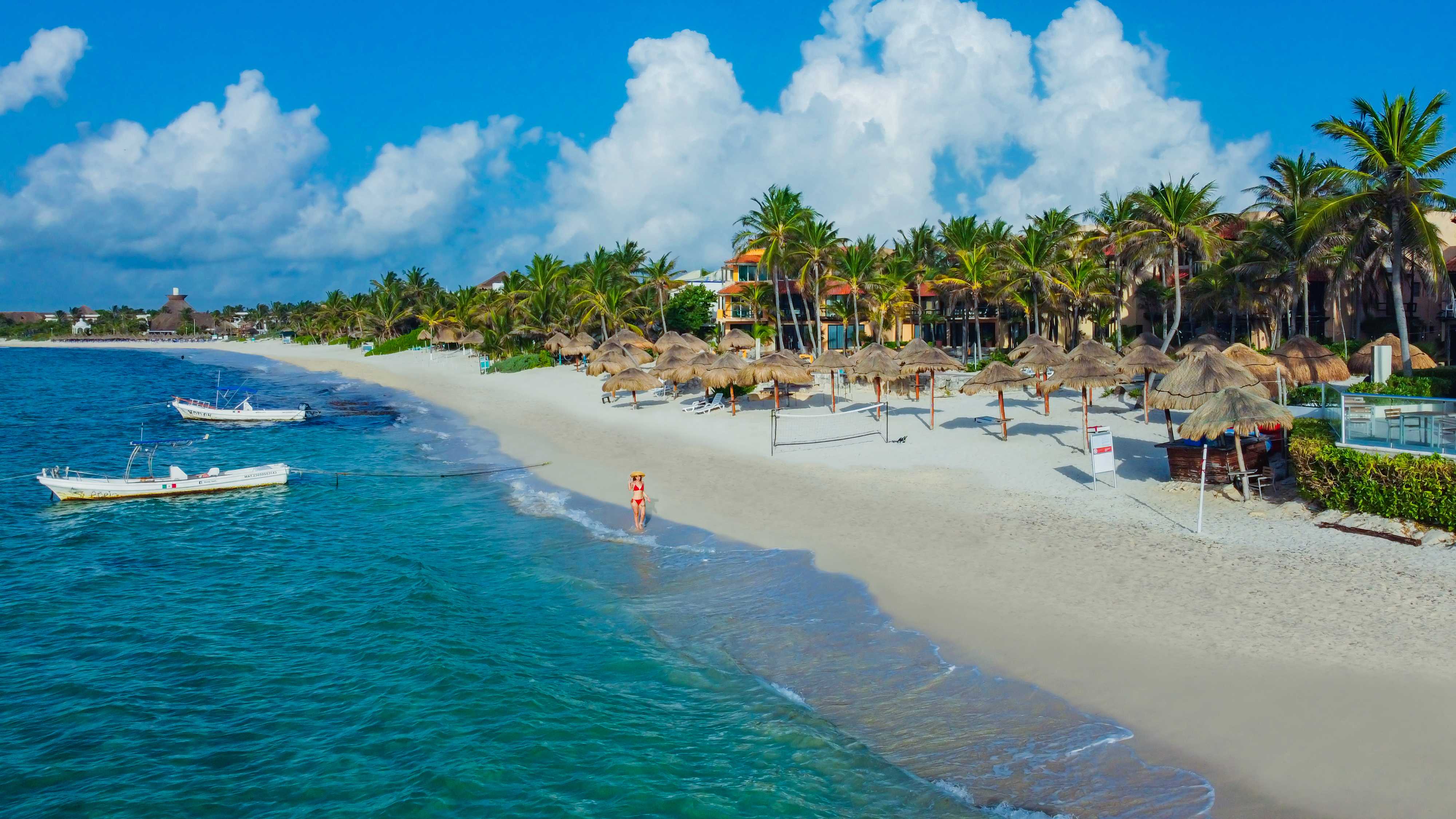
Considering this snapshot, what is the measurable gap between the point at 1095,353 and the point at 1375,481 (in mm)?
8020

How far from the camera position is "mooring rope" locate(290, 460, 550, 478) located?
24516 mm

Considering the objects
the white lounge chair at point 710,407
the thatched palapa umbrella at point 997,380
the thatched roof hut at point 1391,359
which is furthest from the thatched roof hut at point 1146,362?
the white lounge chair at point 710,407

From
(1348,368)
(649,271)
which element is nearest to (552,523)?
(1348,368)

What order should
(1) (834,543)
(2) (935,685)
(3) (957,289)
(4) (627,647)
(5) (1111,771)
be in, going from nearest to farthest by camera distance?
(5) (1111,771), (2) (935,685), (4) (627,647), (1) (834,543), (3) (957,289)

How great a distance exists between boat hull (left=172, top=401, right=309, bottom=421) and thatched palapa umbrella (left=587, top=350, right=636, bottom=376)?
12822 millimetres

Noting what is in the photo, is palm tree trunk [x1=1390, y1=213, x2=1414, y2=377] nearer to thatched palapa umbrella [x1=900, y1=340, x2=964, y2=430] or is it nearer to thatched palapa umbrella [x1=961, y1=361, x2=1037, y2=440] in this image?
thatched palapa umbrella [x1=961, y1=361, x2=1037, y2=440]

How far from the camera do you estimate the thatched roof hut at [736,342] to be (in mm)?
38406

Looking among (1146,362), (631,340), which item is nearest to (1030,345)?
(1146,362)

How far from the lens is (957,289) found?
46000 millimetres

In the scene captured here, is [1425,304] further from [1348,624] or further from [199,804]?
[199,804]

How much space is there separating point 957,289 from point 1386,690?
38.6m

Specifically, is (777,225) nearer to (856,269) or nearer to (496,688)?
(856,269)

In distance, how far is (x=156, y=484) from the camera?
2303 centimetres

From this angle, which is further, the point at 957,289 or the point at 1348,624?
the point at 957,289
